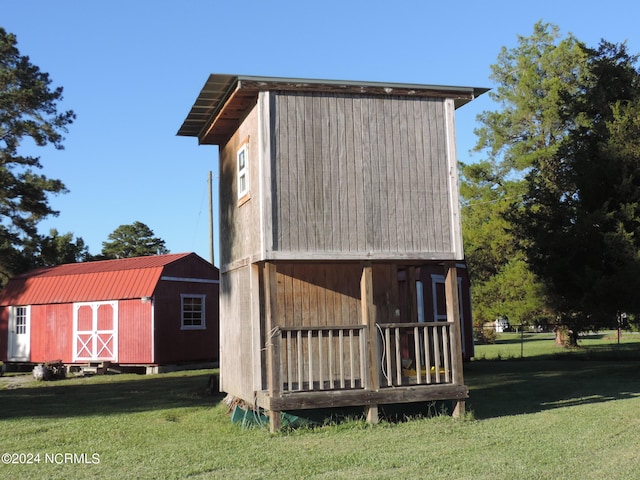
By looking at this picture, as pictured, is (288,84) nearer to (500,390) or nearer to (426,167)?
(426,167)

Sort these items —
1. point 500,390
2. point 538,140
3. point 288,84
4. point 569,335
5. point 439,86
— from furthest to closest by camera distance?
point 538,140, point 569,335, point 500,390, point 439,86, point 288,84

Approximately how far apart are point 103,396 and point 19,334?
1261cm

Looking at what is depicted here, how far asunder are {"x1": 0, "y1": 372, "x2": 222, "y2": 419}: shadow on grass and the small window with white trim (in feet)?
13.7

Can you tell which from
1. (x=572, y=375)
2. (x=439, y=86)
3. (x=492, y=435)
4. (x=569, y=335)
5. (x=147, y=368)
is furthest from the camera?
(x=569, y=335)

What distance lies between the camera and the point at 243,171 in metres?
11.4

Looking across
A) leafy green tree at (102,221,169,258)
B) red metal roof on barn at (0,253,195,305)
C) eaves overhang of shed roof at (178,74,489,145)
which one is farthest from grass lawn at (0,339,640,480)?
leafy green tree at (102,221,169,258)

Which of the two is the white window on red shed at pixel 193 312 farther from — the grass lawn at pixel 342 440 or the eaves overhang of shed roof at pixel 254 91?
the eaves overhang of shed roof at pixel 254 91

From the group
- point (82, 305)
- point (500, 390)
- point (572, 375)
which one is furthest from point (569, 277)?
point (82, 305)

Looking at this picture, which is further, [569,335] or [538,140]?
[538,140]

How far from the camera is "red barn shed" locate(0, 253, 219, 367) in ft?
73.8

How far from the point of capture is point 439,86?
10.9 metres

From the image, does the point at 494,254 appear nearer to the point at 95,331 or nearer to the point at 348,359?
the point at 95,331

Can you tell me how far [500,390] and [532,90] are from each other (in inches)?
1004

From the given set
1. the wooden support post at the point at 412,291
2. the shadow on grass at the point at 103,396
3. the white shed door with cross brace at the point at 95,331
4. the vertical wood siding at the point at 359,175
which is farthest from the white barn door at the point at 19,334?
the vertical wood siding at the point at 359,175
